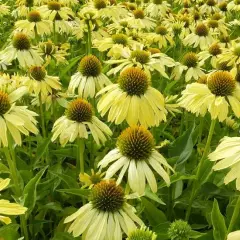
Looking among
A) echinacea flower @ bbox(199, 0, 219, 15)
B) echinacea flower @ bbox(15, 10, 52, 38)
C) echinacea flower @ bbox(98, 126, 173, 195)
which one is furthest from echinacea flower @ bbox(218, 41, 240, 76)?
echinacea flower @ bbox(199, 0, 219, 15)

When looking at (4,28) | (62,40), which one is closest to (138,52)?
(62,40)

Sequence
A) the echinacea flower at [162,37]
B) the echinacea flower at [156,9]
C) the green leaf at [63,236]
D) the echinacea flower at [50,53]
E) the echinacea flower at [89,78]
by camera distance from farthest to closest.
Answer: the echinacea flower at [156,9] < the echinacea flower at [162,37] < the echinacea flower at [50,53] < the echinacea flower at [89,78] < the green leaf at [63,236]

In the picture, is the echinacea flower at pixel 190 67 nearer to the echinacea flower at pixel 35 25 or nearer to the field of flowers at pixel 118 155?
the field of flowers at pixel 118 155

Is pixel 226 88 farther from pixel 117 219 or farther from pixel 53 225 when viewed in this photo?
pixel 53 225

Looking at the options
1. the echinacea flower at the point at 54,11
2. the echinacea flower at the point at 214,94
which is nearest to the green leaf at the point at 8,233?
the echinacea flower at the point at 214,94

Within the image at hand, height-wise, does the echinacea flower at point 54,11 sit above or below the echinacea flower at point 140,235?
below

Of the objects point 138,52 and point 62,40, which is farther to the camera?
point 62,40

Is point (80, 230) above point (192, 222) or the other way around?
above
